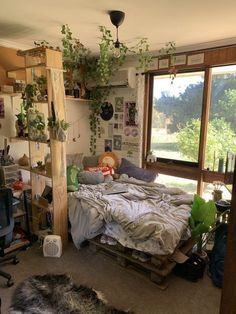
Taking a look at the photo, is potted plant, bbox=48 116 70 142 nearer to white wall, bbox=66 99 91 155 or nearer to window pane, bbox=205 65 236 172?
white wall, bbox=66 99 91 155

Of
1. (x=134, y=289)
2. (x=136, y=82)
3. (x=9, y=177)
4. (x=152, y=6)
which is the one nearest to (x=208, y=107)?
(x=136, y=82)

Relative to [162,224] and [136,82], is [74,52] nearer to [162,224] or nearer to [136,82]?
[136,82]

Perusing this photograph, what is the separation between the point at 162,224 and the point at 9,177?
1.99m

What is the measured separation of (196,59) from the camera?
3252 millimetres

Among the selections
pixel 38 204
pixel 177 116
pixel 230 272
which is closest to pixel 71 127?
pixel 38 204

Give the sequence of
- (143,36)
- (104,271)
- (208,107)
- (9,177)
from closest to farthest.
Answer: (104,271), (143,36), (9,177), (208,107)

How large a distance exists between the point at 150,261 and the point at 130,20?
2.27 m

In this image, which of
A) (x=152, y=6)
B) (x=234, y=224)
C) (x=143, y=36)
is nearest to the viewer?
(x=234, y=224)

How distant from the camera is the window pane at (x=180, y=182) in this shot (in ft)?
11.8

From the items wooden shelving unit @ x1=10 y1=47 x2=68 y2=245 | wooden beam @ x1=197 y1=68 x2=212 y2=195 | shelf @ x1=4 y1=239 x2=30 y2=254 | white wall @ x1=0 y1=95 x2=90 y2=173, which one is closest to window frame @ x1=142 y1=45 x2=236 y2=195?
A: wooden beam @ x1=197 y1=68 x2=212 y2=195

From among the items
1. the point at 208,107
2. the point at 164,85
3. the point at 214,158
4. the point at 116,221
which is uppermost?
the point at 164,85

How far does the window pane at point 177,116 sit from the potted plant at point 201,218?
1.27 metres

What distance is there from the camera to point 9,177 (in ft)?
9.91

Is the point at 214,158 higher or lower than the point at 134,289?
higher
